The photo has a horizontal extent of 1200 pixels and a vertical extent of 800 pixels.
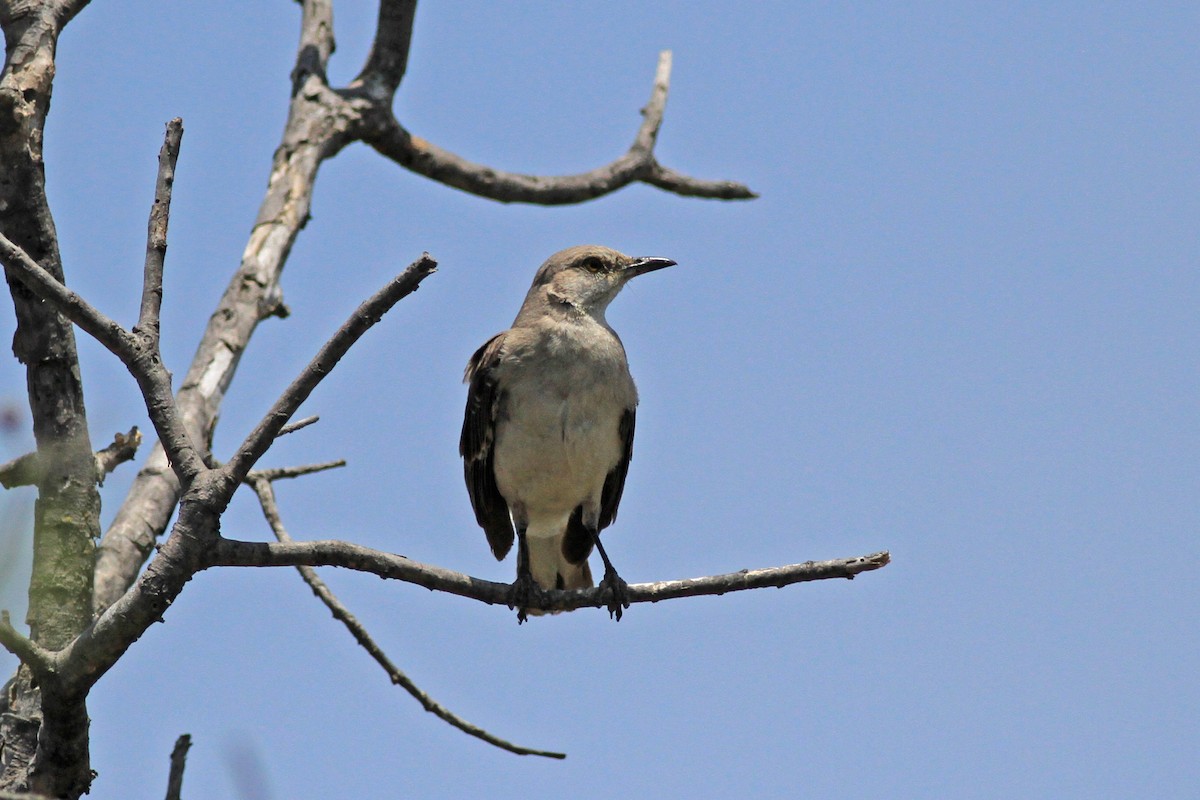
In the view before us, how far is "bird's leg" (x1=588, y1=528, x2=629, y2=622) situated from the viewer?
5.15 metres

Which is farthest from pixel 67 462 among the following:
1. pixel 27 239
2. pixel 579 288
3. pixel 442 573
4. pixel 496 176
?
pixel 496 176

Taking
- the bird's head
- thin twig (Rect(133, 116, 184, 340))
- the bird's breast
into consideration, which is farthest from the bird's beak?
thin twig (Rect(133, 116, 184, 340))

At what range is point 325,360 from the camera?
357cm

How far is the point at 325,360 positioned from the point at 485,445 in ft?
10.6

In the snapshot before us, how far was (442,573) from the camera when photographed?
164 inches

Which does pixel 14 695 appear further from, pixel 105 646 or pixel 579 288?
pixel 579 288

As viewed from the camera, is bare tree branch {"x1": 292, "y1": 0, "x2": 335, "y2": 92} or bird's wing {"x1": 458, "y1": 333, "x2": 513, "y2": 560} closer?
bird's wing {"x1": 458, "y1": 333, "x2": 513, "y2": 560}

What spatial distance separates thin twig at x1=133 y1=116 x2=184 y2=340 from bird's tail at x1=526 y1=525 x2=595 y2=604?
3.43 m

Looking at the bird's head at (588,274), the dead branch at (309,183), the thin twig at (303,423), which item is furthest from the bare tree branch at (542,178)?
the thin twig at (303,423)

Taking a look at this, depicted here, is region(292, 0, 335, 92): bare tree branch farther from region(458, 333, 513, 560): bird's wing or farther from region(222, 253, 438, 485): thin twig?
region(222, 253, 438, 485): thin twig

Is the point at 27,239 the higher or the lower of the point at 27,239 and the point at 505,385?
the lower

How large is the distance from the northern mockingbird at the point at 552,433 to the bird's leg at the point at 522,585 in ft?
0.04

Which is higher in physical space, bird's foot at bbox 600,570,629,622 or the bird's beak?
the bird's beak

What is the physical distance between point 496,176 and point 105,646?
205 inches
